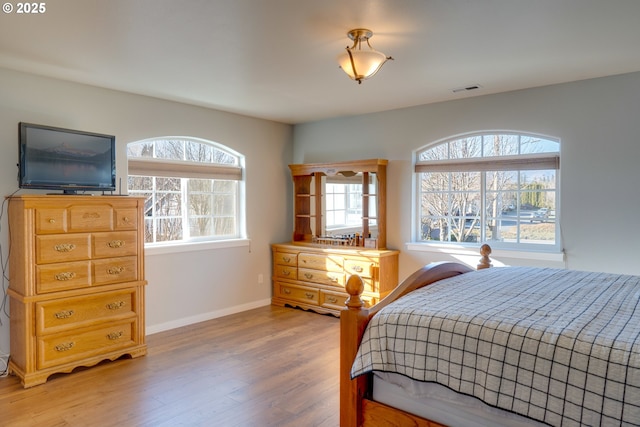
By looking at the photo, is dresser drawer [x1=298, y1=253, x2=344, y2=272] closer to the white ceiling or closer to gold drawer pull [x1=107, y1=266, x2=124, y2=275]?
the white ceiling

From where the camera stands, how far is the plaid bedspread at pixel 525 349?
4.77ft

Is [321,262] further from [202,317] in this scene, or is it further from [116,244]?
[116,244]

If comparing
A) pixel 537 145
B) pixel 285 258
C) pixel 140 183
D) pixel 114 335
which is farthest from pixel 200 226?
pixel 537 145

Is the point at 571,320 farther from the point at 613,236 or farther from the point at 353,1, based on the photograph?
the point at 613,236

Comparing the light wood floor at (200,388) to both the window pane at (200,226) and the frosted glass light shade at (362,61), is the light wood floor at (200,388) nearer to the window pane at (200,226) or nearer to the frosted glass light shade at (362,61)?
the window pane at (200,226)

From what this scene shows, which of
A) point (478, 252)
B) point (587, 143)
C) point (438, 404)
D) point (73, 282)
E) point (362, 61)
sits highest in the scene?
point (362, 61)

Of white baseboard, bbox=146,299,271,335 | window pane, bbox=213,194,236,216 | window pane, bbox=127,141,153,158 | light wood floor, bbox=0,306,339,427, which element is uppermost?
window pane, bbox=127,141,153,158

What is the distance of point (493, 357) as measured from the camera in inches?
65.1

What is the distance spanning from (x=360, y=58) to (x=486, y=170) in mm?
2353

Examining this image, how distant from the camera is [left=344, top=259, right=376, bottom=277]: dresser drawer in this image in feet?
15.2

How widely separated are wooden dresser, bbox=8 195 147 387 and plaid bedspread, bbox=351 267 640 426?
2462mm

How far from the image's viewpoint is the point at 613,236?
362cm

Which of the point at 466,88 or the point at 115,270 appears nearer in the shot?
the point at 115,270

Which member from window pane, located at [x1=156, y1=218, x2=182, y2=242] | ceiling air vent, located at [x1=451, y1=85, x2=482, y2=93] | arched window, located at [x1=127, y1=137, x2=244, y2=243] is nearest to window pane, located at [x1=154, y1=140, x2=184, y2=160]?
arched window, located at [x1=127, y1=137, x2=244, y2=243]
